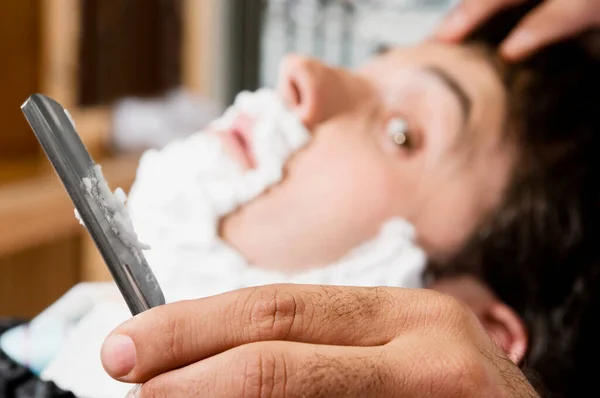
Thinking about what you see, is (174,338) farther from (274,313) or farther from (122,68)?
(122,68)

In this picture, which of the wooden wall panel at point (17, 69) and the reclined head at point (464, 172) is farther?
the wooden wall panel at point (17, 69)

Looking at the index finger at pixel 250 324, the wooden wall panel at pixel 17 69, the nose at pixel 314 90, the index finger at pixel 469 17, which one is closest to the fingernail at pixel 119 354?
the index finger at pixel 250 324

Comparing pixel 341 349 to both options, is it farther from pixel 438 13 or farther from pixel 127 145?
pixel 127 145

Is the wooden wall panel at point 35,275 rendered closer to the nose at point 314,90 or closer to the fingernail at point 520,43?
the nose at point 314,90

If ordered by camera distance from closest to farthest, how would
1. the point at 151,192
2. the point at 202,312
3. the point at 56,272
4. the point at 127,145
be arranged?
the point at 202,312, the point at 151,192, the point at 56,272, the point at 127,145

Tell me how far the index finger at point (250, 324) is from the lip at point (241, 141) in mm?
298

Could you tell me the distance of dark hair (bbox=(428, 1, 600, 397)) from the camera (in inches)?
26.4

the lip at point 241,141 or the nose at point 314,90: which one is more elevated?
the nose at point 314,90

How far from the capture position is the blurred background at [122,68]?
3.41 ft

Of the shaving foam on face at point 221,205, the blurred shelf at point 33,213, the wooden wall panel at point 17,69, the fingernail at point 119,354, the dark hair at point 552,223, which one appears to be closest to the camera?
the fingernail at point 119,354

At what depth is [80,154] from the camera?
12.9 inches

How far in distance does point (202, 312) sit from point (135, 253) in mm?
59

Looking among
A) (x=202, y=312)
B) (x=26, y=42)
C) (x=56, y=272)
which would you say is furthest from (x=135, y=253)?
(x=26, y=42)

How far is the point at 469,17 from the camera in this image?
2.35 feet
